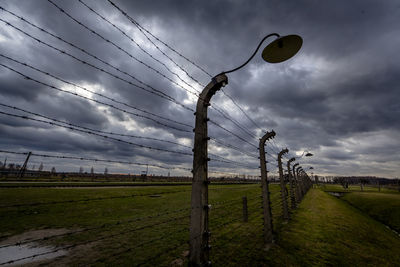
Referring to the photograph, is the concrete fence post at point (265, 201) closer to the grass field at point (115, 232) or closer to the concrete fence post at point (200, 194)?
the grass field at point (115, 232)

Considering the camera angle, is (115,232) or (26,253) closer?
(26,253)

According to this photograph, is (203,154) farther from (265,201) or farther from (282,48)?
(265,201)

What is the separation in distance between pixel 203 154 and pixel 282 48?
2.72 meters

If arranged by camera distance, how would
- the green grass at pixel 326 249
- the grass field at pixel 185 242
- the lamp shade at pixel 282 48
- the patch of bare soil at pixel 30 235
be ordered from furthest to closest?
the patch of bare soil at pixel 30 235, the green grass at pixel 326 249, the grass field at pixel 185 242, the lamp shade at pixel 282 48

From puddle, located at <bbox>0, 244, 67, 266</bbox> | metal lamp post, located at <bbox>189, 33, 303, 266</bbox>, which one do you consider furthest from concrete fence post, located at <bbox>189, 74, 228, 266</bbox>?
puddle, located at <bbox>0, 244, 67, 266</bbox>

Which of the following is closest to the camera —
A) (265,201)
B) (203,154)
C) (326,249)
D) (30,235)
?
(203,154)

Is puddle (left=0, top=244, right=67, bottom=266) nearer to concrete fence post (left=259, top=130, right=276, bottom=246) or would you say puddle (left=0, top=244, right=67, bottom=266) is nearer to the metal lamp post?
the metal lamp post

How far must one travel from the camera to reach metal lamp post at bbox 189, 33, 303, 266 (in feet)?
11.7

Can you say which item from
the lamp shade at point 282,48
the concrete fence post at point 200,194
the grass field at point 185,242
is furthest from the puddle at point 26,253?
the lamp shade at point 282,48

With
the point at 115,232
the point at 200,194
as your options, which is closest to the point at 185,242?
the point at 115,232

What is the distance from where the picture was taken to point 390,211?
18.7 m

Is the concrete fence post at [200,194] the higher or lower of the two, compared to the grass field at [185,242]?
higher

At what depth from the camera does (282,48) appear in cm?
389

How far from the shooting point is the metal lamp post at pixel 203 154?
3.58 m
